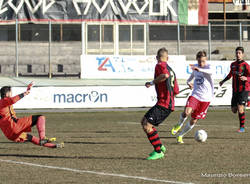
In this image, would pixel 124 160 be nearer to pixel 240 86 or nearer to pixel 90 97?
pixel 240 86

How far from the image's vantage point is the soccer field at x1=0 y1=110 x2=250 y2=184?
28.8 ft

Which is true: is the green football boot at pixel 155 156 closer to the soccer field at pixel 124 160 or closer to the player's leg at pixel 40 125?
the soccer field at pixel 124 160

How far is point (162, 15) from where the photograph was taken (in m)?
36.0

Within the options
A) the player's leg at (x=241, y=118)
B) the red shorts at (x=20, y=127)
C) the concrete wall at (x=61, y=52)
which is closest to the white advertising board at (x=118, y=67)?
the concrete wall at (x=61, y=52)

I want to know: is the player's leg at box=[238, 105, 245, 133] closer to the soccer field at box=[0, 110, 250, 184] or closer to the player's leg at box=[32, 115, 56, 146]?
the soccer field at box=[0, 110, 250, 184]

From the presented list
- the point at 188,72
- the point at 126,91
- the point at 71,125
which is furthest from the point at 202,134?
the point at 188,72

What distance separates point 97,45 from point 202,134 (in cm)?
2361

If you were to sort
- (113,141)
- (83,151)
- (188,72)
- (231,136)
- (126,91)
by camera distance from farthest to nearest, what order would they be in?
(188,72)
(126,91)
(231,136)
(113,141)
(83,151)

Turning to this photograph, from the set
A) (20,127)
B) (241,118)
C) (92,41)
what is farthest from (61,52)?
(20,127)

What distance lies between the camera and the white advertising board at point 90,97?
27381 mm

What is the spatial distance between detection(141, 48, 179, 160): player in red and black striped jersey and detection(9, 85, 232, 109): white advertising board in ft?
55.3

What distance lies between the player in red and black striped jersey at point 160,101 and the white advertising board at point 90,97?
16.9 metres

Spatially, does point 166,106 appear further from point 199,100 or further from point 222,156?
point 199,100

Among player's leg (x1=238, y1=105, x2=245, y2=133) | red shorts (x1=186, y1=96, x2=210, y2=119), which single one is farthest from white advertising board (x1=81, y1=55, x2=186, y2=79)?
red shorts (x1=186, y1=96, x2=210, y2=119)
